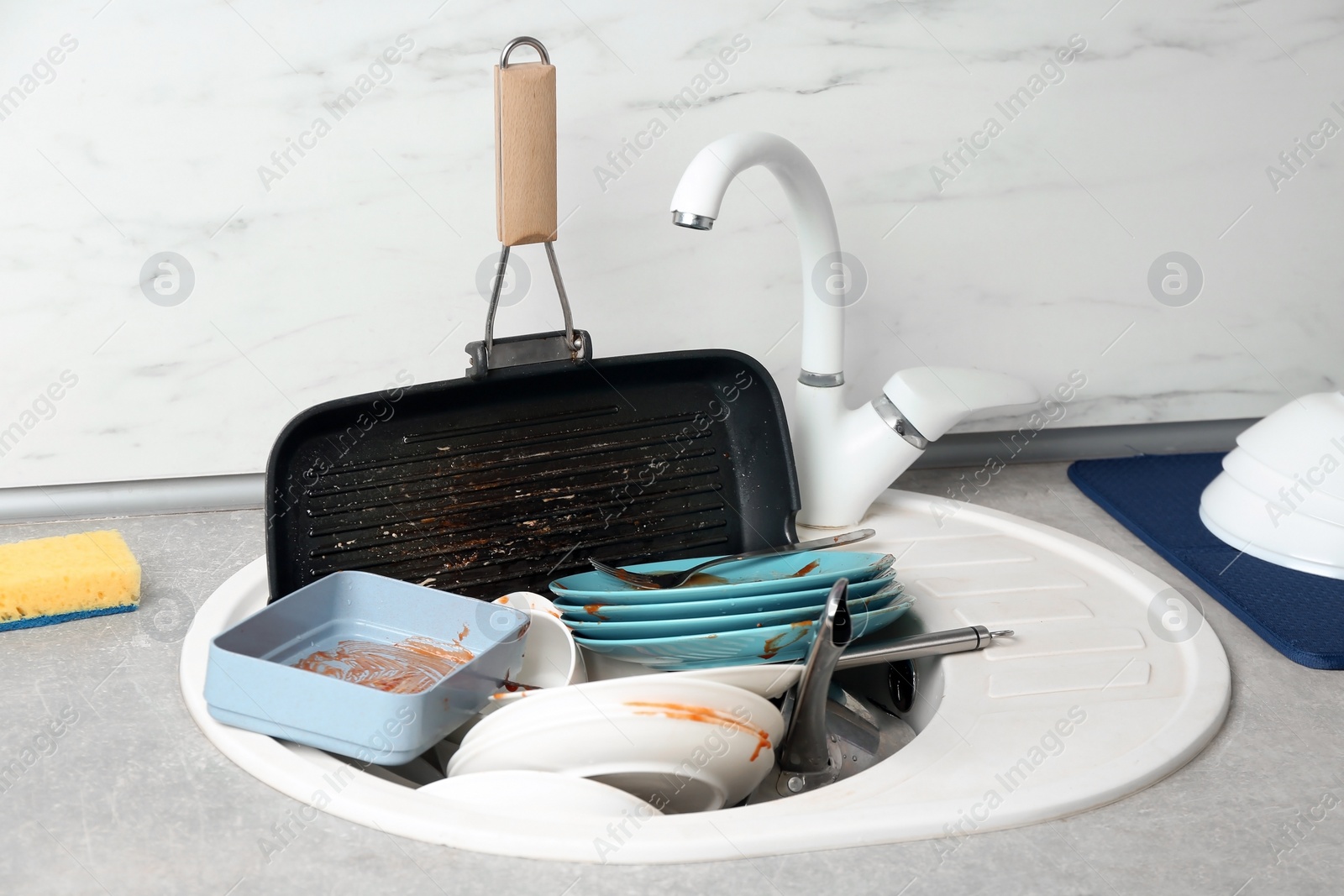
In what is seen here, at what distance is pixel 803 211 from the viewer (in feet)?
3.02

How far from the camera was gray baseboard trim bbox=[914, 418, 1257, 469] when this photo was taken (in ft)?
3.81

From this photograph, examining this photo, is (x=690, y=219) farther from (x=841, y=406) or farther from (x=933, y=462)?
(x=933, y=462)

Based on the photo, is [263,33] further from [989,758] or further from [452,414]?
[989,758]

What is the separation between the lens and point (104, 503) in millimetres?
1022

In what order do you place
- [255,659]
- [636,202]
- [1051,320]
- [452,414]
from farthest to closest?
[1051,320]
[636,202]
[452,414]
[255,659]

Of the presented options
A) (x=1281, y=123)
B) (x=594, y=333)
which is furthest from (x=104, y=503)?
(x=1281, y=123)

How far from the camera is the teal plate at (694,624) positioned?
0.76m

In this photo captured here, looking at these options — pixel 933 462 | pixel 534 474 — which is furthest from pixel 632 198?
pixel 933 462

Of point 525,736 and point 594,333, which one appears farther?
point 594,333

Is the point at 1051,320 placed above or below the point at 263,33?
below

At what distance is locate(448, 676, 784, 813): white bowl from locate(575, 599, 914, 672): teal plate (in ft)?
0.23

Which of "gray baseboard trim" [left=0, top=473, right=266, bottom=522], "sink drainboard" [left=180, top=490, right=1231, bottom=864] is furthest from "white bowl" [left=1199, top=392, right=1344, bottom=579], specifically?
"gray baseboard trim" [left=0, top=473, right=266, bottom=522]

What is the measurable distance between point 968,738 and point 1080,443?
0.59 metres

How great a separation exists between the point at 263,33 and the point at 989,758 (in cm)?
78
